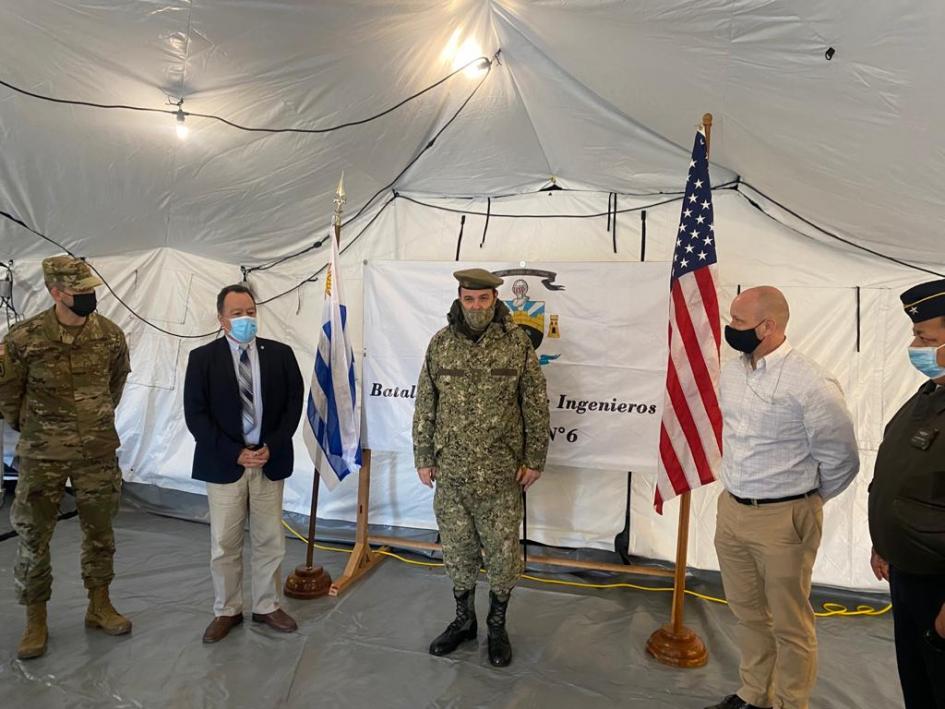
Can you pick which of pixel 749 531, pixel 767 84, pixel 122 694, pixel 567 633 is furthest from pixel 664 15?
pixel 122 694

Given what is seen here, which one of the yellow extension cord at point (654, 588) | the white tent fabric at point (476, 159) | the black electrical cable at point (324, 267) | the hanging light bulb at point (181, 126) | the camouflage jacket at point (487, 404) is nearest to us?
the white tent fabric at point (476, 159)

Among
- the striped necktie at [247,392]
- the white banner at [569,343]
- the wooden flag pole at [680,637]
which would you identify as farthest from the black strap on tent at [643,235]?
the striped necktie at [247,392]

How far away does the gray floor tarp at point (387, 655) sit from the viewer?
2266mm

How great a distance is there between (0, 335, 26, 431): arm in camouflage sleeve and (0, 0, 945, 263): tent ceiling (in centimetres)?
114

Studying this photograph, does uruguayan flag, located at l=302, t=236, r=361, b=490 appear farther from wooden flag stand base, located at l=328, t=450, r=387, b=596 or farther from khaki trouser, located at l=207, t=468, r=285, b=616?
khaki trouser, located at l=207, t=468, r=285, b=616

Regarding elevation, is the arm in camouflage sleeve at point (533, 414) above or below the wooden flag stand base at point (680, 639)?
above

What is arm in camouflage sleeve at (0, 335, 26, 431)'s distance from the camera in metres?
2.39

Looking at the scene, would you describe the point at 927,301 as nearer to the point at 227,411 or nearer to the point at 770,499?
the point at 770,499

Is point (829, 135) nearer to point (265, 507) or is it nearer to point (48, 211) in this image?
point (265, 507)

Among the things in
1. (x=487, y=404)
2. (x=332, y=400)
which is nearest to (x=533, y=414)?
(x=487, y=404)

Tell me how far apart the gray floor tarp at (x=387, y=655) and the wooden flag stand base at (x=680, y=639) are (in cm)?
5

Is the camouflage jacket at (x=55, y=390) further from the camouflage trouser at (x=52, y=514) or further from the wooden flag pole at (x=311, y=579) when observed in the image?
the wooden flag pole at (x=311, y=579)

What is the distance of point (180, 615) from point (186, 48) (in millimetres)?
2581

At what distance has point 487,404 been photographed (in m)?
2.49
